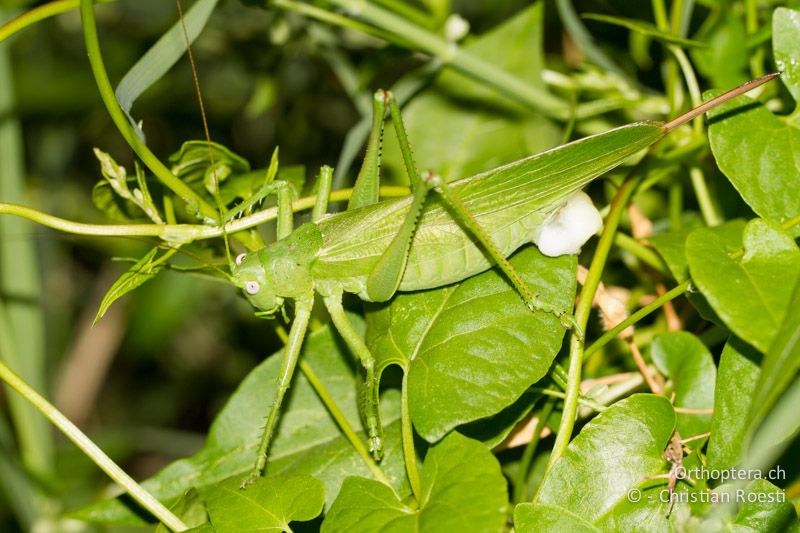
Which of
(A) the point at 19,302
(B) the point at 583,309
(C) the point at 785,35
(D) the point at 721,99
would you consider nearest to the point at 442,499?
(B) the point at 583,309

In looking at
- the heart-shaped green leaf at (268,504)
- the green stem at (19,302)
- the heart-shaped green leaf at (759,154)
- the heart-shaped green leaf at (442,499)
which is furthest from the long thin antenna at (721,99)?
the green stem at (19,302)

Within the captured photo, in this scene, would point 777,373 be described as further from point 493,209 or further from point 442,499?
point 493,209

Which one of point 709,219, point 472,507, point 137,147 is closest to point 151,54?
point 137,147

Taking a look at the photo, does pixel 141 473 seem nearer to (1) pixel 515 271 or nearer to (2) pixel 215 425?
(2) pixel 215 425

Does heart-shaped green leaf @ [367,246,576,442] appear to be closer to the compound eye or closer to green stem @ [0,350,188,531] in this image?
the compound eye

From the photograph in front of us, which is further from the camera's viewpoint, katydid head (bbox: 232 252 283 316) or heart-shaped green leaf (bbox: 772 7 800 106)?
katydid head (bbox: 232 252 283 316)

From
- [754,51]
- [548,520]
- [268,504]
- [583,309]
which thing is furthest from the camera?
[754,51]

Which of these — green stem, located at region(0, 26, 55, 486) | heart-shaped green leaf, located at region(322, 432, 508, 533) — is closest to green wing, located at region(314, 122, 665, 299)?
heart-shaped green leaf, located at region(322, 432, 508, 533)
